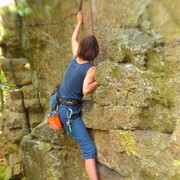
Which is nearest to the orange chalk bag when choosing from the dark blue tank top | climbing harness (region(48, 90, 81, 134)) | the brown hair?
climbing harness (region(48, 90, 81, 134))

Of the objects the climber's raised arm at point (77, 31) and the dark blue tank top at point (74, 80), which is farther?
the climber's raised arm at point (77, 31)

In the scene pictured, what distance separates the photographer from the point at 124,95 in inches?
155


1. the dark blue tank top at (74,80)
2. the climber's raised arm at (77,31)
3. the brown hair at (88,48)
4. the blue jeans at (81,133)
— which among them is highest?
the climber's raised arm at (77,31)

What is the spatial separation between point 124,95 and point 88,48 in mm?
1012

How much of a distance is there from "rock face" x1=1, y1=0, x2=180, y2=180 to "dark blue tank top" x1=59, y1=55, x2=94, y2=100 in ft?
0.89

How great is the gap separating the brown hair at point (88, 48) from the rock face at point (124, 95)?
224mm

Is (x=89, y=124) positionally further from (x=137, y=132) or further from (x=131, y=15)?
(x=131, y=15)

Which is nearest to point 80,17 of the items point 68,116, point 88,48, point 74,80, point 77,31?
point 77,31

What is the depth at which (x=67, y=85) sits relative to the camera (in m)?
4.59

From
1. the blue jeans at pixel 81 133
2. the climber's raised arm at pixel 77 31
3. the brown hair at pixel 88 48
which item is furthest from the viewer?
the climber's raised arm at pixel 77 31

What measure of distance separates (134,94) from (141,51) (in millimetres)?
653

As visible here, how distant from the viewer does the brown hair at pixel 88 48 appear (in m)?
4.20

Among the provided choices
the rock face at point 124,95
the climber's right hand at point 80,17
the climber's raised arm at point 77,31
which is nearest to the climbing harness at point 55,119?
the rock face at point 124,95

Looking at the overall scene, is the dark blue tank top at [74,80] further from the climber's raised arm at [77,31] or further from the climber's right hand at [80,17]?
the climber's right hand at [80,17]
